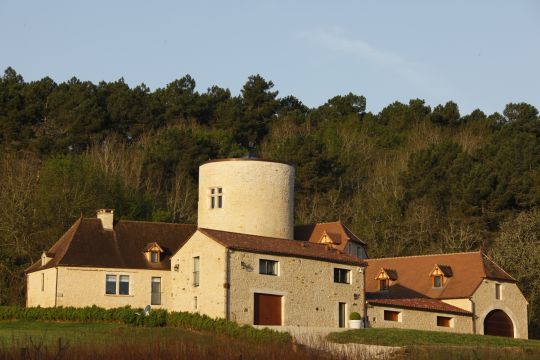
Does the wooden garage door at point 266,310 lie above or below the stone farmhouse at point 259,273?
below

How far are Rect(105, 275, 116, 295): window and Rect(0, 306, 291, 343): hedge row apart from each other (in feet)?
7.33

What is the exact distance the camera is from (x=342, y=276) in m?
52.8

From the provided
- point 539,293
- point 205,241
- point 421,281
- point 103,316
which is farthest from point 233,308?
point 539,293

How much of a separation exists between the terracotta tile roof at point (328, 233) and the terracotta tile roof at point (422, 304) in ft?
16.6

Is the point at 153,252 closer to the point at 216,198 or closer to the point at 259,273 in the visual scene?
the point at 216,198

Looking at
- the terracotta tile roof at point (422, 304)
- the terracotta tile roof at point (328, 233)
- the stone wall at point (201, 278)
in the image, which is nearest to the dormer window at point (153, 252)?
the stone wall at point (201, 278)

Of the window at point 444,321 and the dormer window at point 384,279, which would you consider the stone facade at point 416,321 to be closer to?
the window at point 444,321

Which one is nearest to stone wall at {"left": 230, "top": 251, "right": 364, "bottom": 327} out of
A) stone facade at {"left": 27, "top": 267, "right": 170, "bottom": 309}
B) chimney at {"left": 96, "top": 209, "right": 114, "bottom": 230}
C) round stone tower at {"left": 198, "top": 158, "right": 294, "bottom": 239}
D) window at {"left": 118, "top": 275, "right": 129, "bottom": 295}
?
round stone tower at {"left": 198, "top": 158, "right": 294, "bottom": 239}

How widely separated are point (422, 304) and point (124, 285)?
16113mm

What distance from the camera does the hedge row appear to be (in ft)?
146

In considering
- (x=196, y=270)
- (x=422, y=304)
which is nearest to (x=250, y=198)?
(x=196, y=270)

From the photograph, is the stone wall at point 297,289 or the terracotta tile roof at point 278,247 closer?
the stone wall at point 297,289

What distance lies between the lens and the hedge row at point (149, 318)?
44.5 metres

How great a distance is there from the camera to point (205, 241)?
50344 millimetres
